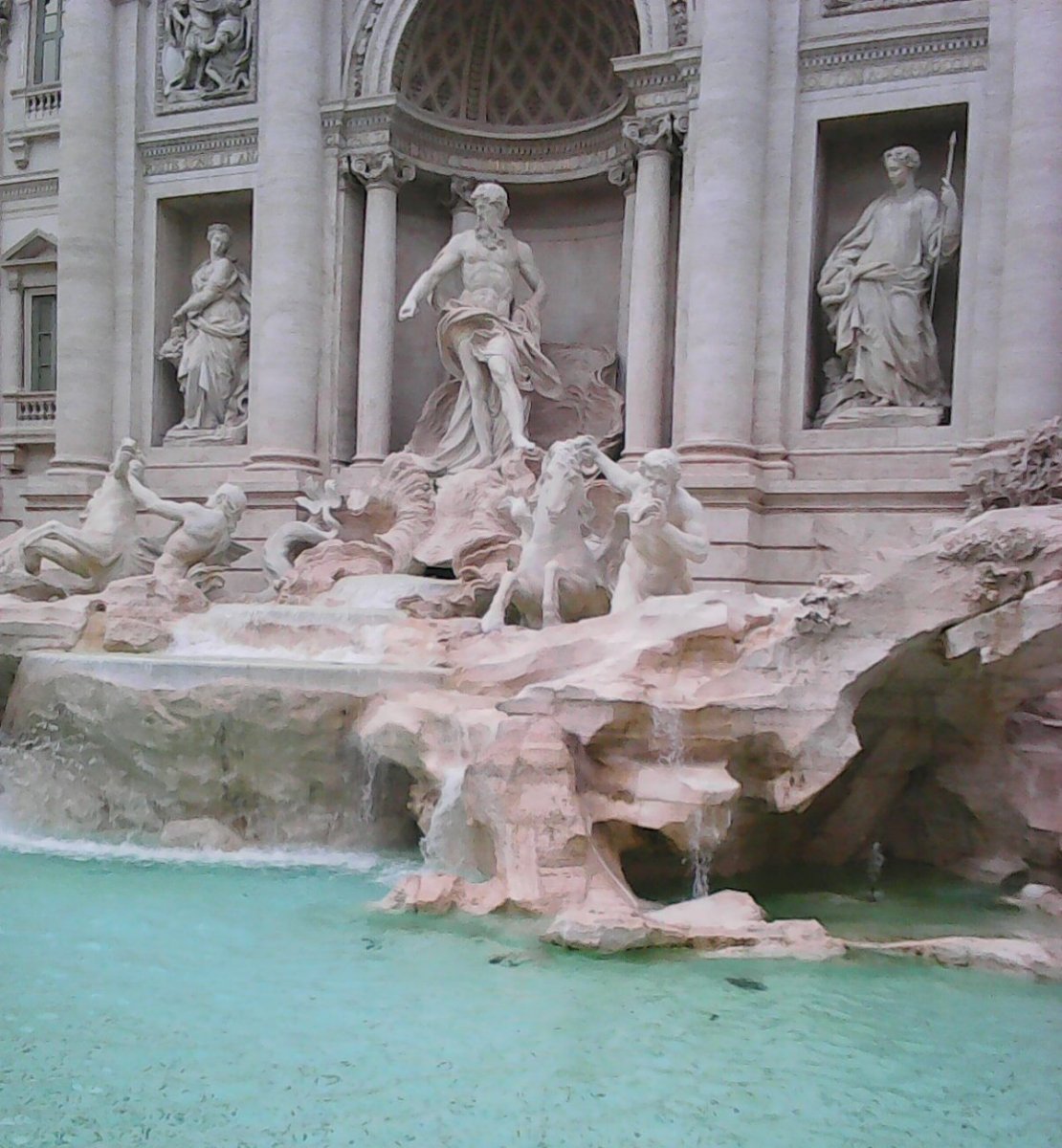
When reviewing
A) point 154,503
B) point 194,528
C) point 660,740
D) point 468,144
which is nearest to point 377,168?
point 468,144

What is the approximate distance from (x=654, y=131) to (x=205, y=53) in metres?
5.31

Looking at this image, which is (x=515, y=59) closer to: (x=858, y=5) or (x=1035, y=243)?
(x=858, y=5)

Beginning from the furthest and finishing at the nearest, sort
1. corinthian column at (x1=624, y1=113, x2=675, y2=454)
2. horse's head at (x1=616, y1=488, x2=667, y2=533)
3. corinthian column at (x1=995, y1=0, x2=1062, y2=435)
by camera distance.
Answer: corinthian column at (x1=624, y1=113, x2=675, y2=454), corinthian column at (x1=995, y1=0, x2=1062, y2=435), horse's head at (x1=616, y1=488, x2=667, y2=533)

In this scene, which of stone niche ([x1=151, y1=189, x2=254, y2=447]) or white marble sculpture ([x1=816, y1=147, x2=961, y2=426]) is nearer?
white marble sculpture ([x1=816, y1=147, x2=961, y2=426])

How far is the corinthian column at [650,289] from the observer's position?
35.9 feet

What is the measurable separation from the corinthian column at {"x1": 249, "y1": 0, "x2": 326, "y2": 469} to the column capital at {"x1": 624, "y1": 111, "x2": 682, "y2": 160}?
3.28 meters

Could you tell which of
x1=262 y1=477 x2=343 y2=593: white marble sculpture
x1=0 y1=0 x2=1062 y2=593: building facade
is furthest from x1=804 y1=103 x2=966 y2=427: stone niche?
x1=262 y1=477 x2=343 y2=593: white marble sculpture

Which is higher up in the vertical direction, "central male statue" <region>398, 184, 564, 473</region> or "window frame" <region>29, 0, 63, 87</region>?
"window frame" <region>29, 0, 63, 87</region>

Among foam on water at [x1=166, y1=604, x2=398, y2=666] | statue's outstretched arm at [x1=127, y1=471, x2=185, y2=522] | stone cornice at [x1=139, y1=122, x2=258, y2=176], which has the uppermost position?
stone cornice at [x1=139, y1=122, x2=258, y2=176]

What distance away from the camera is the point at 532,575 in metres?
7.82

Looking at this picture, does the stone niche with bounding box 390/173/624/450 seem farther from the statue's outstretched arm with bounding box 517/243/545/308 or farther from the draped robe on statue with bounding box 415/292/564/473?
the draped robe on statue with bounding box 415/292/564/473

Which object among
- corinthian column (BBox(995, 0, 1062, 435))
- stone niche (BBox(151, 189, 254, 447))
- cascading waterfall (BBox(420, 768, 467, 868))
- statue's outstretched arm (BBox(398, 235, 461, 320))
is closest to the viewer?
cascading waterfall (BBox(420, 768, 467, 868))

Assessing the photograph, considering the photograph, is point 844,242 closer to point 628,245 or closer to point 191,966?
point 628,245

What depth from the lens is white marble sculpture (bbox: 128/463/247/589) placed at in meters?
9.76
